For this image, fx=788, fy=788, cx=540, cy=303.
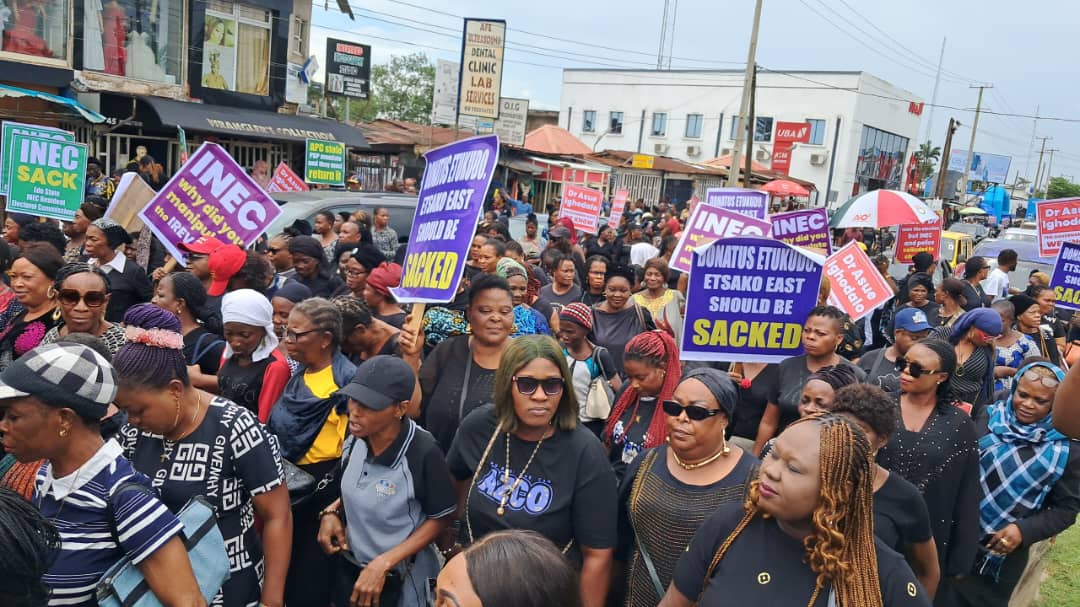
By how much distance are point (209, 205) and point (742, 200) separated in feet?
18.5

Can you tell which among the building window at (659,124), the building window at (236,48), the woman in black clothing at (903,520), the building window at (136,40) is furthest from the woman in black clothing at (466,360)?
the building window at (659,124)

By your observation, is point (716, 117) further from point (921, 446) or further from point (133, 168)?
point (921, 446)

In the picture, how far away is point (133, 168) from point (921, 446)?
15616 millimetres

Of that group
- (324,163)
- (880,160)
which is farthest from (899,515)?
(880,160)

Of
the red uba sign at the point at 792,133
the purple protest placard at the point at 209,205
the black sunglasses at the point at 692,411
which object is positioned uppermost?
the red uba sign at the point at 792,133

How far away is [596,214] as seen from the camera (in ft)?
43.3

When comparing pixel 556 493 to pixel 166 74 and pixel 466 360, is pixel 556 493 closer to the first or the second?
pixel 466 360

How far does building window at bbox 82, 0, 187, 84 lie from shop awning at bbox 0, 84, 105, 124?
105 centimetres

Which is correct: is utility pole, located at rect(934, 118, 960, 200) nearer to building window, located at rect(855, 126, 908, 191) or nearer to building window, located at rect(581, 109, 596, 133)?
building window, located at rect(855, 126, 908, 191)

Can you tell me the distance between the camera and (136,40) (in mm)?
17328

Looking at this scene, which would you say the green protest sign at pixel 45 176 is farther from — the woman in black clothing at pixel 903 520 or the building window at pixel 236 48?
the building window at pixel 236 48

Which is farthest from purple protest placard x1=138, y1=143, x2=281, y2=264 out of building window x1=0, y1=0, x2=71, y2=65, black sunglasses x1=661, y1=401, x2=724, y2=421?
building window x1=0, y1=0, x2=71, y2=65

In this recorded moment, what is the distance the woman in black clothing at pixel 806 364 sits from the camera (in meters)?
4.50

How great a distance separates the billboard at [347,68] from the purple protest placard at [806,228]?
21.3 m
